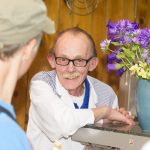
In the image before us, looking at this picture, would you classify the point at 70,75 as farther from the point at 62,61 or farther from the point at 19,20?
the point at 19,20

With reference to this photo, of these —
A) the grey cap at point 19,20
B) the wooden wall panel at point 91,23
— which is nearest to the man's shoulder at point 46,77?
the wooden wall panel at point 91,23

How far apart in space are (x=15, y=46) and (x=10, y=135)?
16 cm

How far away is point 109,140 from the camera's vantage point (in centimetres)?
119

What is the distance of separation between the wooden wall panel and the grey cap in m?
1.36

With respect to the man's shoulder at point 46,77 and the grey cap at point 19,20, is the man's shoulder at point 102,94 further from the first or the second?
the grey cap at point 19,20

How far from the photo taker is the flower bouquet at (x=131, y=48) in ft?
4.05

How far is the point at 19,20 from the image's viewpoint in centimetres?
78

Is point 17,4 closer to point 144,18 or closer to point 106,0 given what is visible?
point 106,0

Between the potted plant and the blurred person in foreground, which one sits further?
the potted plant

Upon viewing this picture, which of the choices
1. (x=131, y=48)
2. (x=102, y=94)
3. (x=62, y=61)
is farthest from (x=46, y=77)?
(x=131, y=48)

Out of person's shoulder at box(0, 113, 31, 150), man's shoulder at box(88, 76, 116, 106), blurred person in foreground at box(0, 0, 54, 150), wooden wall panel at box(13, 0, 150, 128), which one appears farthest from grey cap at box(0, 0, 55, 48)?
wooden wall panel at box(13, 0, 150, 128)

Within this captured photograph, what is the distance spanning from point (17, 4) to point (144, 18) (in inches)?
74.4

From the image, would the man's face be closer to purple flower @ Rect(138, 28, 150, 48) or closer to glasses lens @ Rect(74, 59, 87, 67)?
glasses lens @ Rect(74, 59, 87, 67)

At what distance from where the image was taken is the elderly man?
4.50 ft
